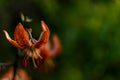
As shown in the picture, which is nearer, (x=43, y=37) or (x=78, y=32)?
(x=43, y=37)

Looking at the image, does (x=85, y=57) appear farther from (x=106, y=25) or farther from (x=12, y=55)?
(x=12, y=55)

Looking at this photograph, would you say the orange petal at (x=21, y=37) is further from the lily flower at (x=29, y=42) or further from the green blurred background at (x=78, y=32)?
the green blurred background at (x=78, y=32)

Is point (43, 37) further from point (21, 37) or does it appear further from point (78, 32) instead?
point (78, 32)

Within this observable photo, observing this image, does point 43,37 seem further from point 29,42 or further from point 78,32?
point 78,32

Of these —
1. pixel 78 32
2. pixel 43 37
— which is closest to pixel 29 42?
pixel 43 37

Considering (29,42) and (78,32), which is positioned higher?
(29,42)

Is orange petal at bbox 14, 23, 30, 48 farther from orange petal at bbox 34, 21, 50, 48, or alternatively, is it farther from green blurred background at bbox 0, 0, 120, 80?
green blurred background at bbox 0, 0, 120, 80

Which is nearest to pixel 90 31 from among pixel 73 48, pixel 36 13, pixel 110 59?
pixel 73 48
